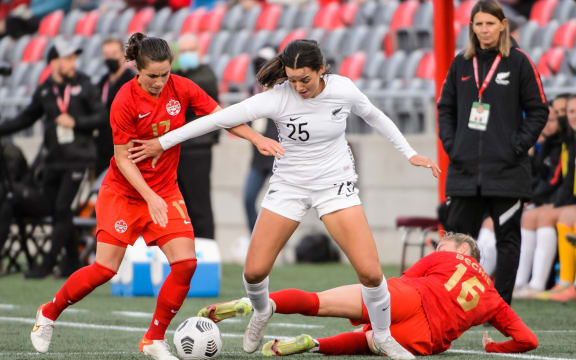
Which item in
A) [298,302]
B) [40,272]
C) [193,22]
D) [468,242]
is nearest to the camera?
[298,302]

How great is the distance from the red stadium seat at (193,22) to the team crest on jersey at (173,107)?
14989 millimetres

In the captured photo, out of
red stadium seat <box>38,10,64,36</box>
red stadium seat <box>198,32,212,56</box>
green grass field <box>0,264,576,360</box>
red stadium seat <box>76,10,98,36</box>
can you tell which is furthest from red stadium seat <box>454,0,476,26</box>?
red stadium seat <box>38,10,64,36</box>

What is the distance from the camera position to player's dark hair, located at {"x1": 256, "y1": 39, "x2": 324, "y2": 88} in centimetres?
565

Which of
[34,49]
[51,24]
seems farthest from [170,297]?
[51,24]

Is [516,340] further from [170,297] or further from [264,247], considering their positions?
[170,297]

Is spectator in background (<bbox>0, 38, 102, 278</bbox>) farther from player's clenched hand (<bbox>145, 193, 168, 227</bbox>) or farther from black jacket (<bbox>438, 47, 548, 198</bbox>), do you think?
player's clenched hand (<bbox>145, 193, 168, 227</bbox>)

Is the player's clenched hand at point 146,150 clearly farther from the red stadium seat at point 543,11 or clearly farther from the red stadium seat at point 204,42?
the red stadium seat at point 204,42

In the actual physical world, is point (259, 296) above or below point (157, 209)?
below

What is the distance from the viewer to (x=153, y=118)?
19.3ft

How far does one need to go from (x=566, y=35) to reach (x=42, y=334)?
1075 centimetres

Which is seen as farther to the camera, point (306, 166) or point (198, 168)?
point (198, 168)

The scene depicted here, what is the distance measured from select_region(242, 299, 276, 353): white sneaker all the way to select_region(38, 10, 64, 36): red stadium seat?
17.8m

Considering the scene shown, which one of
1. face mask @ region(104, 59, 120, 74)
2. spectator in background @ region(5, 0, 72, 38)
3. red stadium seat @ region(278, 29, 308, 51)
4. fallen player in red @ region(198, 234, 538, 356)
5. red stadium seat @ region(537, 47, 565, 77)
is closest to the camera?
fallen player in red @ region(198, 234, 538, 356)

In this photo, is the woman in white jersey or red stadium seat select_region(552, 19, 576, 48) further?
red stadium seat select_region(552, 19, 576, 48)
